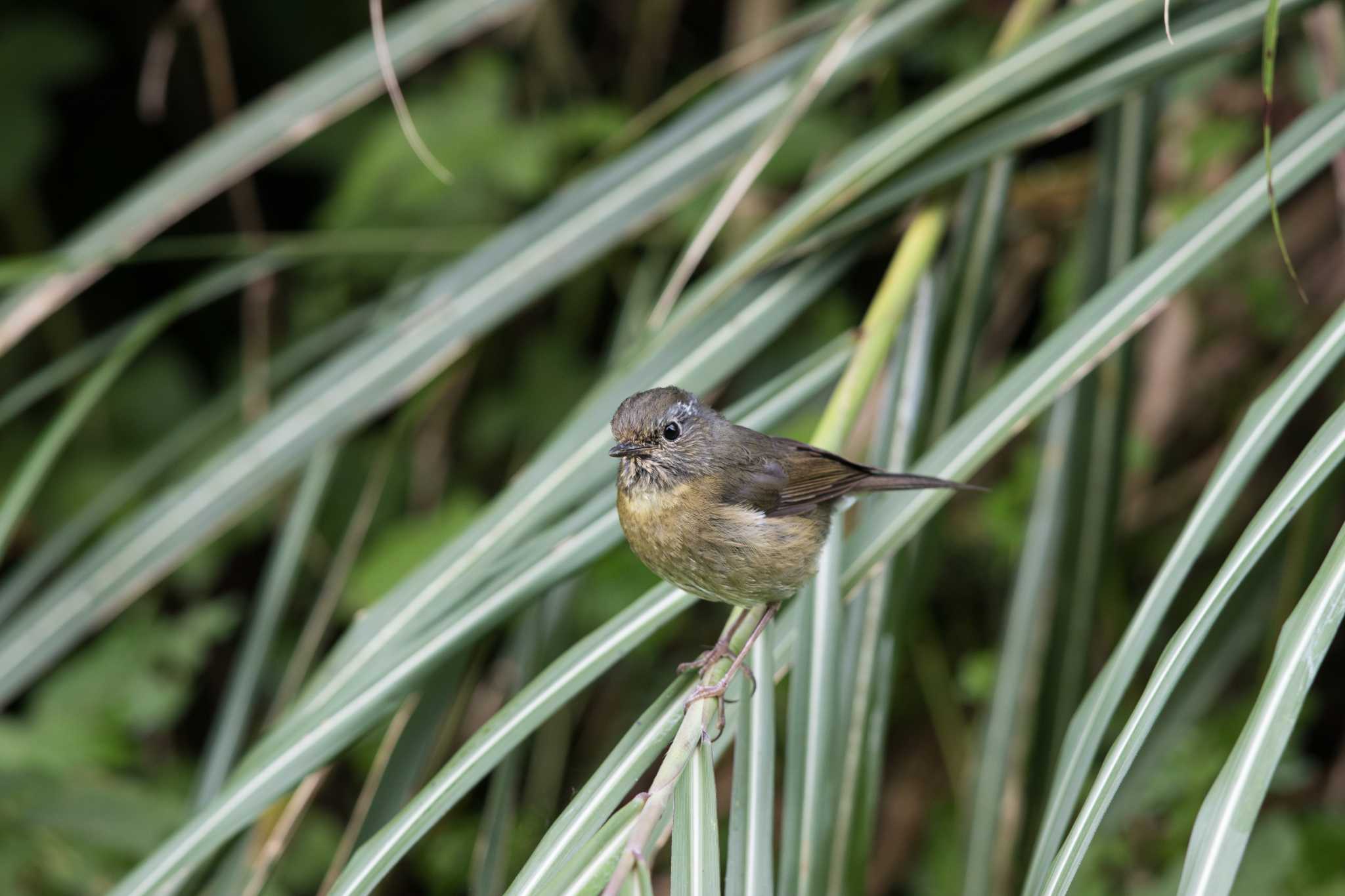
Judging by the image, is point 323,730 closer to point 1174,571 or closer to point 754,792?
point 754,792

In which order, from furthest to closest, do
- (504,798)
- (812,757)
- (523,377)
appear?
(523,377) < (504,798) < (812,757)

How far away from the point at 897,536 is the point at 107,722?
2.42m

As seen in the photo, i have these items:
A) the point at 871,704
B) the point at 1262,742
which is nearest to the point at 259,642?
the point at 871,704

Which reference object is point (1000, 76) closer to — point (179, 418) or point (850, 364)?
point (850, 364)

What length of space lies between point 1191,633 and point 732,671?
0.51 metres

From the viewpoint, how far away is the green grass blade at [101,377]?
209 cm

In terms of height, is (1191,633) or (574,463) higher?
(574,463)

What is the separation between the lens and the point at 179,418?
4387 mm

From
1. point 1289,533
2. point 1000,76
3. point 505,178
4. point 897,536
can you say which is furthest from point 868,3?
point 505,178

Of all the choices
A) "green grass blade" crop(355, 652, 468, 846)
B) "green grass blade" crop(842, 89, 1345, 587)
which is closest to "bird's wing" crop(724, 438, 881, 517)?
"green grass blade" crop(842, 89, 1345, 587)

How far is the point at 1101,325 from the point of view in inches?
72.1

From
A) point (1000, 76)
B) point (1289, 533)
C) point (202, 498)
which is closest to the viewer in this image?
point (1000, 76)

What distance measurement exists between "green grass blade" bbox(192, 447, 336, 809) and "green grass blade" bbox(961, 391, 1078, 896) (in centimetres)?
132

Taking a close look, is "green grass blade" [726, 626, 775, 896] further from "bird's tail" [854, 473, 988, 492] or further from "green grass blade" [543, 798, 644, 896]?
"bird's tail" [854, 473, 988, 492]
